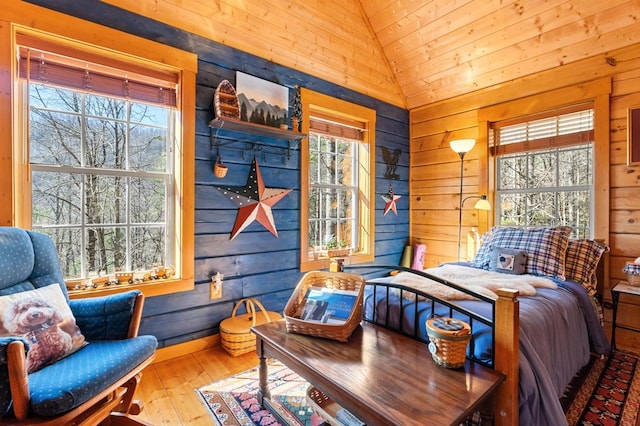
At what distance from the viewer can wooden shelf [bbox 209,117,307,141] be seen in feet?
7.86

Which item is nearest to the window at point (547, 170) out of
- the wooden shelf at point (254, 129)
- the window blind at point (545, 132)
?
the window blind at point (545, 132)

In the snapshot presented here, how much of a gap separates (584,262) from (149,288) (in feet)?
10.5

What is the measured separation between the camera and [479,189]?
11.1 ft

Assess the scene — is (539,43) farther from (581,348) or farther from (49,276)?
(49,276)

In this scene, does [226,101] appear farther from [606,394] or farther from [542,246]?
[606,394]

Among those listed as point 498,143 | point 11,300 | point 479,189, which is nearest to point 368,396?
point 11,300

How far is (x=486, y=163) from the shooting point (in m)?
3.34

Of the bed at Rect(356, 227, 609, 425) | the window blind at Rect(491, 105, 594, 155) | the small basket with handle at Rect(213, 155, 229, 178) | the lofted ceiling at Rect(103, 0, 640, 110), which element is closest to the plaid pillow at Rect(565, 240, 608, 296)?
the bed at Rect(356, 227, 609, 425)

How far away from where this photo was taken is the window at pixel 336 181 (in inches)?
121

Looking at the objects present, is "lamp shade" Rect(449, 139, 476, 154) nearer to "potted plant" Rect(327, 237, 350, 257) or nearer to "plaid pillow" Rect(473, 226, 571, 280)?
"plaid pillow" Rect(473, 226, 571, 280)

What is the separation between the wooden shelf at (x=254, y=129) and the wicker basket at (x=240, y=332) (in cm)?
140

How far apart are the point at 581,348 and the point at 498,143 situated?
Result: 2135mm

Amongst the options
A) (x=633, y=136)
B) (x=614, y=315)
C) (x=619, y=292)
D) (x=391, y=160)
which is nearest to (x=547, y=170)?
(x=633, y=136)

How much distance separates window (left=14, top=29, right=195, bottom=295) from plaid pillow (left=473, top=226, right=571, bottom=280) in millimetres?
2593
